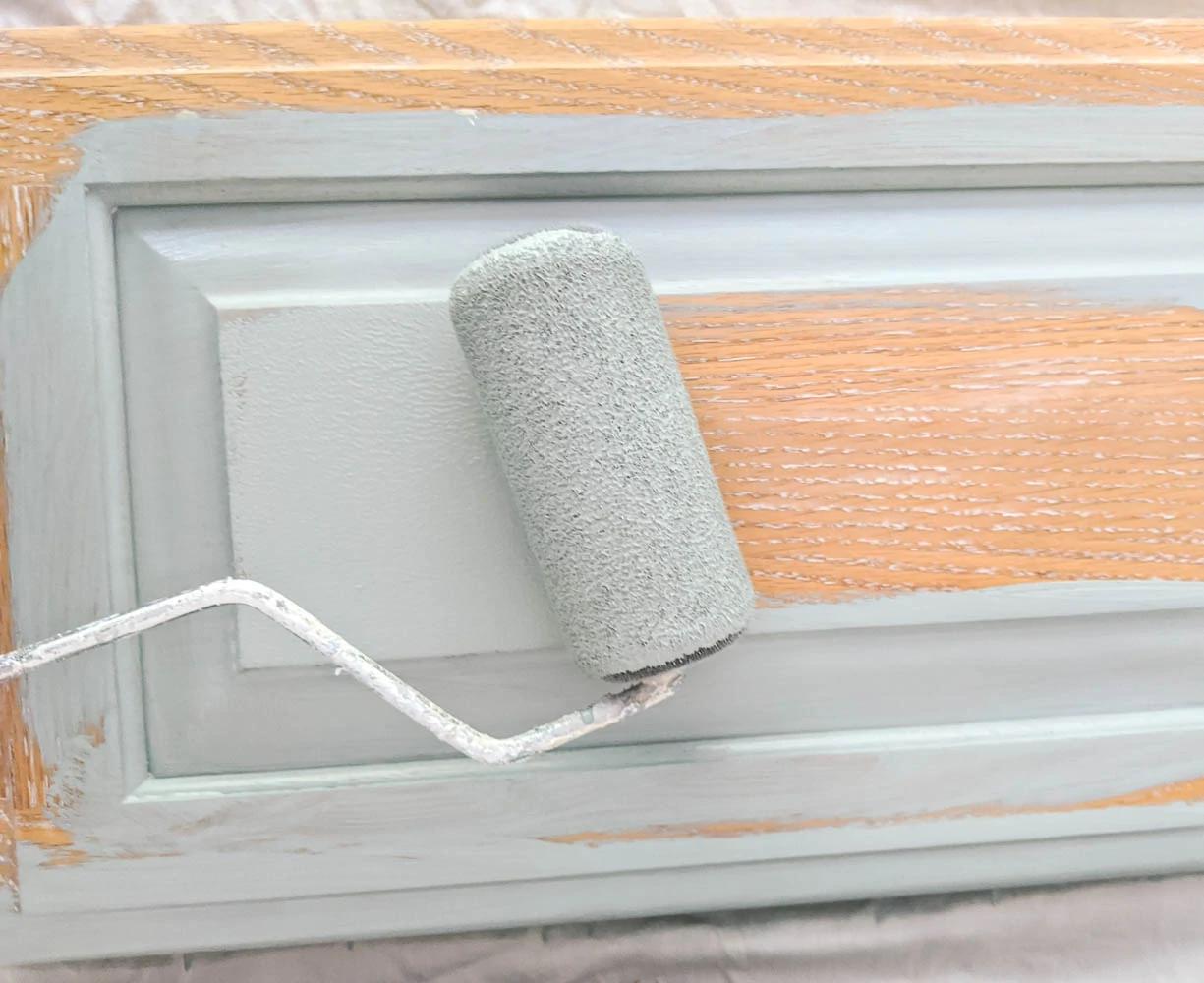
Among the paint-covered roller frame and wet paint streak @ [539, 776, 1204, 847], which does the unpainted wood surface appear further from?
wet paint streak @ [539, 776, 1204, 847]

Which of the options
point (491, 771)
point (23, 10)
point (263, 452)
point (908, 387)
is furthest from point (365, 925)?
point (23, 10)

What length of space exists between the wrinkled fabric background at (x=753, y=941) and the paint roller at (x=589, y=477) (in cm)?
16

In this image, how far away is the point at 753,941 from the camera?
14.7 inches

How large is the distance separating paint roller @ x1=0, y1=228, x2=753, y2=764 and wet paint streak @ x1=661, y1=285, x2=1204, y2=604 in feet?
0.15

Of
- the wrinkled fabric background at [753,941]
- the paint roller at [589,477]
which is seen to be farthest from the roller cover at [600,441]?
the wrinkled fabric background at [753,941]

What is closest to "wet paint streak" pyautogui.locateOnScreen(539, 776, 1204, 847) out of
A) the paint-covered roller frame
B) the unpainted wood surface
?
the paint-covered roller frame

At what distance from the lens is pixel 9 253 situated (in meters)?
0.28

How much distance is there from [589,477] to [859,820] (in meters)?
0.19

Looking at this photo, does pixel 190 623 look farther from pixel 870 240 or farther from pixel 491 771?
pixel 870 240

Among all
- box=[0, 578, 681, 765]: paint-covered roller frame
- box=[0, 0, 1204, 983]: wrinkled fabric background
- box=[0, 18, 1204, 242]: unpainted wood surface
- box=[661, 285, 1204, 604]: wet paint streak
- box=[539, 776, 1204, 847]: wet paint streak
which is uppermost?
box=[0, 18, 1204, 242]: unpainted wood surface

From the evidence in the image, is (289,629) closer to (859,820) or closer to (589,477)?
(589,477)

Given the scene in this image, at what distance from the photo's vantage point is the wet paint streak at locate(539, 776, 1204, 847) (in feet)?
1.06

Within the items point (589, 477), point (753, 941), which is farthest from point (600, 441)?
point (753, 941)

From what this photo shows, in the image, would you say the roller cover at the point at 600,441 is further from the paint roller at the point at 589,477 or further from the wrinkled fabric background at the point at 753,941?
the wrinkled fabric background at the point at 753,941
